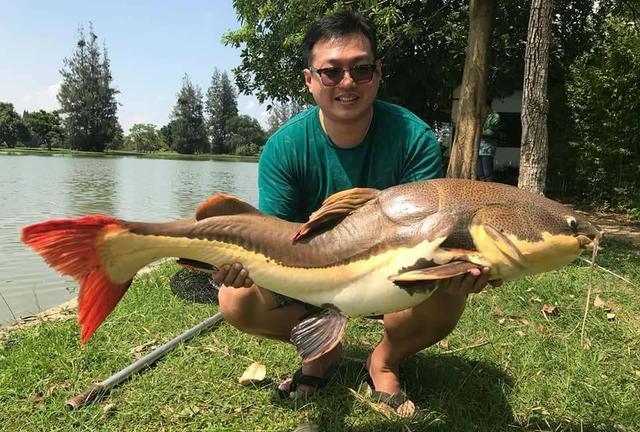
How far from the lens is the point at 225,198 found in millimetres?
2451

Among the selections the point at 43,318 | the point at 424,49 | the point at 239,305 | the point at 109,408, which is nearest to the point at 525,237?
the point at 239,305

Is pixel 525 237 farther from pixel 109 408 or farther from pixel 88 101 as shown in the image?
pixel 88 101

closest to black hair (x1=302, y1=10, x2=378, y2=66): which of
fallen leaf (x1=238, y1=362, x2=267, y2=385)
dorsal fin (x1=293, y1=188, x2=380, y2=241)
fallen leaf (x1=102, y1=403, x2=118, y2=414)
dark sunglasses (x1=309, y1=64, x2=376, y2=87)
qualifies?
dark sunglasses (x1=309, y1=64, x2=376, y2=87)

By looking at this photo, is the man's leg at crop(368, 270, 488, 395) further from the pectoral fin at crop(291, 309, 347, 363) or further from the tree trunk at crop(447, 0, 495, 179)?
the tree trunk at crop(447, 0, 495, 179)

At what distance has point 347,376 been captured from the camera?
319 centimetres

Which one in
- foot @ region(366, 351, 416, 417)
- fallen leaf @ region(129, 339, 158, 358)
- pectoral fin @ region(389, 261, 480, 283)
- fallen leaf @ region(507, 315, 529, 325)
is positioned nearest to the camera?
pectoral fin @ region(389, 261, 480, 283)

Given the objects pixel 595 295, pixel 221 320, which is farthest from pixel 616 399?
pixel 221 320

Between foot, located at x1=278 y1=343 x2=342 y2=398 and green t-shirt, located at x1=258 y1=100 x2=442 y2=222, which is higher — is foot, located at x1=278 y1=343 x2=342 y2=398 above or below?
below

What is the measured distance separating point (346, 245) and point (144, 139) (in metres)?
94.5

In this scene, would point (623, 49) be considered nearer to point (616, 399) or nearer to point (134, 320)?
point (616, 399)

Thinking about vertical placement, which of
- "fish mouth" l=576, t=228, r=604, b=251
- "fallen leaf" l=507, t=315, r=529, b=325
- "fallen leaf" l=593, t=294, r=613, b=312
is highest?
"fish mouth" l=576, t=228, r=604, b=251

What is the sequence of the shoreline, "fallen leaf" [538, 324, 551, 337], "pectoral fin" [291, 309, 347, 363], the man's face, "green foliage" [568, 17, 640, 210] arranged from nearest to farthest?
"pectoral fin" [291, 309, 347, 363] < the man's face < "fallen leaf" [538, 324, 551, 337] < the shoreline < "green foliage" [568, 17, 640, 210]

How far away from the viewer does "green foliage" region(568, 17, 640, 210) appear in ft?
36.4

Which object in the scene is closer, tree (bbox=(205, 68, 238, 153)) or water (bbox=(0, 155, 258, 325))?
water (bbox=(0, 155, 258, 325))
